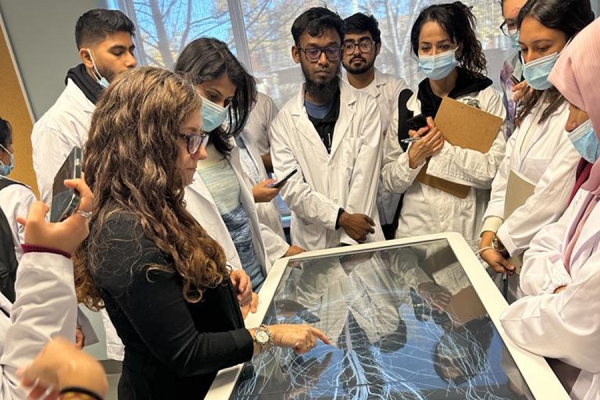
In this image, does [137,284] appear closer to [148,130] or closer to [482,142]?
[148,130]

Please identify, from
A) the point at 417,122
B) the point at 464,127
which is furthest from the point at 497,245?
the point at 417,122

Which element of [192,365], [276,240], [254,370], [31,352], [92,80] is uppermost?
[92,80]

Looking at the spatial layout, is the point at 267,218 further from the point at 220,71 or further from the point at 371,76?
the point at 371,76

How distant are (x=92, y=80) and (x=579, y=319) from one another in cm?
167

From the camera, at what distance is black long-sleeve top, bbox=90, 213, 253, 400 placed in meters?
0.81

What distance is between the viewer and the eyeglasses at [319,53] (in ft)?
6.54

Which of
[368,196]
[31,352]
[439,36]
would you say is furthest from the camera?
[368,196]

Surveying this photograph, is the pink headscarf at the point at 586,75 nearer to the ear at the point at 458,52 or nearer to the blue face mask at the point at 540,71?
the blue face mask at the point at 540,71

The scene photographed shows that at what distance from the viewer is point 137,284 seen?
0.81 meters

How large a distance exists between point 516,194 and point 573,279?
0.61 m

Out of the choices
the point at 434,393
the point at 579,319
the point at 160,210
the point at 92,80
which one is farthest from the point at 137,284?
the point at 92,80

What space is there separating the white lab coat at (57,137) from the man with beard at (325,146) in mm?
796

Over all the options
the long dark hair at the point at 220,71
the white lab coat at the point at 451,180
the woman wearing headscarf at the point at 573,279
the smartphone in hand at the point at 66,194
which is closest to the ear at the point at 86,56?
the long dark hair at the point at 220,71

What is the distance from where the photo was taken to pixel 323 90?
2029 millimetres
